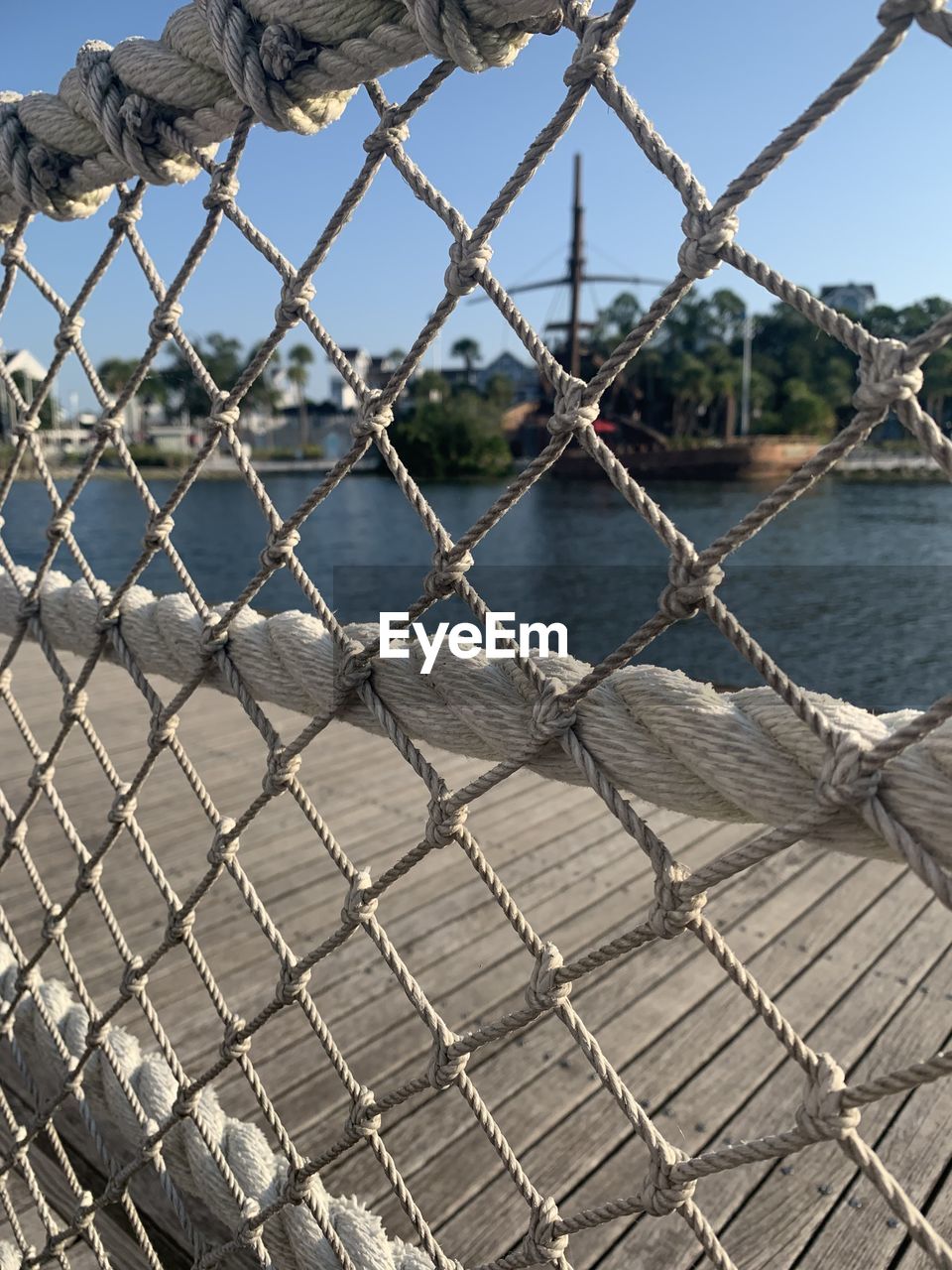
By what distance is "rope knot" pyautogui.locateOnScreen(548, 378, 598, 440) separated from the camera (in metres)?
0.67

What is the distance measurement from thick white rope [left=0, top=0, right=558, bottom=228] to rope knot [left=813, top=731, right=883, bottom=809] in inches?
21.2

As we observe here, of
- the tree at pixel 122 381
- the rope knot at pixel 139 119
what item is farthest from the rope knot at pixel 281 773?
the tree at pixel 122 381

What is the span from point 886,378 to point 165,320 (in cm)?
86

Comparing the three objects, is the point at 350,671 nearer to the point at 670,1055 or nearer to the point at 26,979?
the point at 26,979

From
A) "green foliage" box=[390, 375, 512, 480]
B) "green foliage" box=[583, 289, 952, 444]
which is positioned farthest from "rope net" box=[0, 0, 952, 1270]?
"green foliage" box=[390, 375, 512, 480]

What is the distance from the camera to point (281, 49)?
82 centimetres

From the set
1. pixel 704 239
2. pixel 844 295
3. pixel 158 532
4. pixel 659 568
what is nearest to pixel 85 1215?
pixel 158 532

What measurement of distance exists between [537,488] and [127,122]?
92.8 ft

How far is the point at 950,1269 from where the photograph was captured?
59 centimetres

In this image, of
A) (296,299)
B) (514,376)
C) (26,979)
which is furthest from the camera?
(514,376)

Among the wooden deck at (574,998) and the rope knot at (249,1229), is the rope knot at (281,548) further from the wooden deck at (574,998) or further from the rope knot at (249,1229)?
the wooden deck at (574,998)

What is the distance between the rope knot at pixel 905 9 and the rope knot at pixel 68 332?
1.10 meters

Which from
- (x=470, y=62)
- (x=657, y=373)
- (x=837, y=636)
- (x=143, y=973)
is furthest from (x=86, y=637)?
(x=657, y=373)

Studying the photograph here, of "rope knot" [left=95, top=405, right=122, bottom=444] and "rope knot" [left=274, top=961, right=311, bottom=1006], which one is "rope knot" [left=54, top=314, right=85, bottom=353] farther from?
"rope knot" [left=274, top=961, right=311, bottom=1006]
